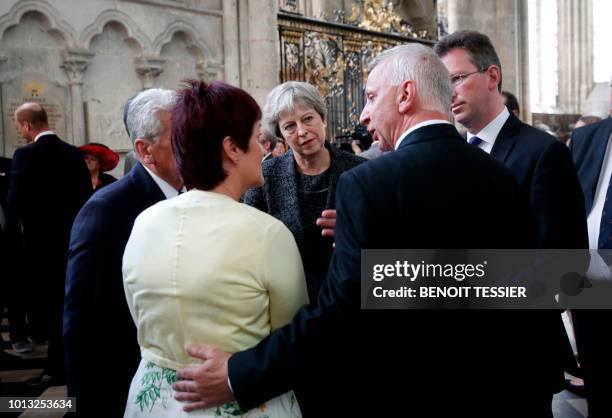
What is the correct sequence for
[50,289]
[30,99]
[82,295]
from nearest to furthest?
[82,295] < [50,289] < [30,99]

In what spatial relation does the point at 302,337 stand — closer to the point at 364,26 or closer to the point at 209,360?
the point at 209,360

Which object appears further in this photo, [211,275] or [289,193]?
[289,193]

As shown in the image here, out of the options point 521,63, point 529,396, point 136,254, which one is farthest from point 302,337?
point 521,63

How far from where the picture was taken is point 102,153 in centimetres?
545

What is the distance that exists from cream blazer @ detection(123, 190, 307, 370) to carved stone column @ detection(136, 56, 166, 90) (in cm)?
571

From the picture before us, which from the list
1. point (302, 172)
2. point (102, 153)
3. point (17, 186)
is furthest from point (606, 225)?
point (102, 153)

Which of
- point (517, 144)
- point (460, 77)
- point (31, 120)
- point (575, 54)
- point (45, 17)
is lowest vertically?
point (517, 144)

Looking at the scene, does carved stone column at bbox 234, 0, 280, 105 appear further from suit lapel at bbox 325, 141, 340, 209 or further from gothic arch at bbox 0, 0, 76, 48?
suit lapel at bbox 325, 141, 340, 209

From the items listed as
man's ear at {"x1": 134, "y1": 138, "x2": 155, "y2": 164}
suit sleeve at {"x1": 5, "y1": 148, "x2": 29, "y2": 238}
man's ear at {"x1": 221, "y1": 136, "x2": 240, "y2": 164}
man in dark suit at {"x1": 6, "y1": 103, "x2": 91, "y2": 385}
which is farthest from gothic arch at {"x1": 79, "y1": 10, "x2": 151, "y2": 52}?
man's ear at {"x1": 221, "y1": 136, "x2": 240, "y2": 164}

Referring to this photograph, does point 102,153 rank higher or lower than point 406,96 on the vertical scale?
higher

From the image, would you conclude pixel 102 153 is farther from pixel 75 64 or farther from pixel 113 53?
pixel 113 53

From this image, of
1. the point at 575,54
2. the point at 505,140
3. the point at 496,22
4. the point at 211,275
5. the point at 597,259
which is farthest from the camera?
the point at 575,54

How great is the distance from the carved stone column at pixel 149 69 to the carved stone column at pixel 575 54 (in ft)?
72.0

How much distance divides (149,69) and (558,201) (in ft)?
18.9
